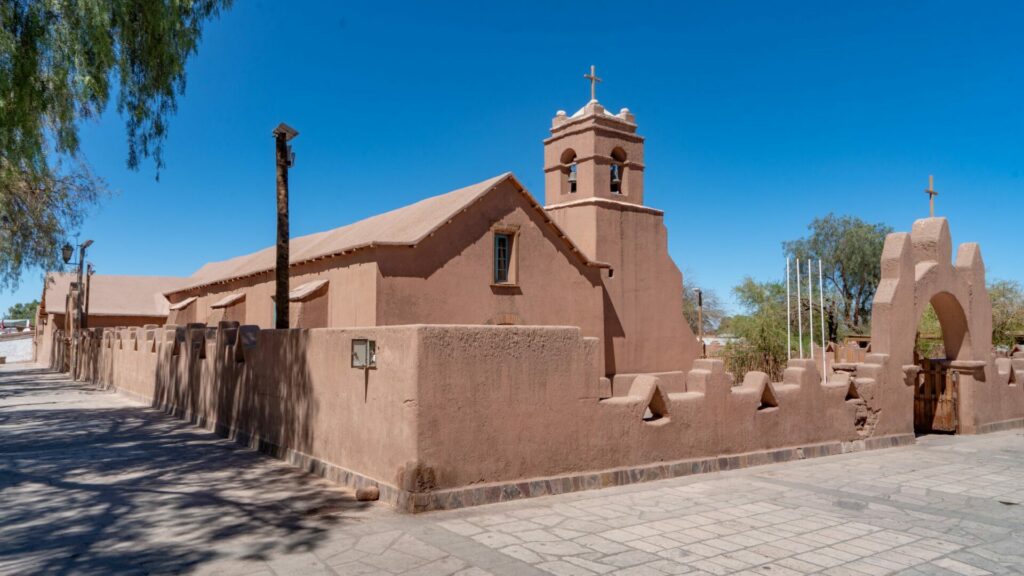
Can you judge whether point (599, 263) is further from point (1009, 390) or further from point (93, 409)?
point (93, 409)

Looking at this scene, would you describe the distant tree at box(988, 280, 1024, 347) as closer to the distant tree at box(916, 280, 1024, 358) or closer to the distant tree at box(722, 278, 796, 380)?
the distant tree at box(916, 280, 1024, 358)

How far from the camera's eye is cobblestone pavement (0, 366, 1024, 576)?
5434 millimetres

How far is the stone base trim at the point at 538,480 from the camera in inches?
276

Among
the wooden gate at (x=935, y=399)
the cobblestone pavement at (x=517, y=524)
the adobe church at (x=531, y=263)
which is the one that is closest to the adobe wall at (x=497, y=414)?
the cobblestone pavement at (x=517, y=524)

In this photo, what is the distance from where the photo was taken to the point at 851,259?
4531 cm

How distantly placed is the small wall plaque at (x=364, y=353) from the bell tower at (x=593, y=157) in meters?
15.8

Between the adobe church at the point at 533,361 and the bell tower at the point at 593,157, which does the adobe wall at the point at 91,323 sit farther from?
the bell tower at the point at 593,157

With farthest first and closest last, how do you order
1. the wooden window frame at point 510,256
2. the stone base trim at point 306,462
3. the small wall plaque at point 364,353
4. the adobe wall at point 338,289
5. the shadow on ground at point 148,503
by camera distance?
the wooden window frame at point 510,256 → the adobe wall at point 338,289 → the small wall plaque at point 364,353 → the stone base trim at point 306,462 → the shadow on ground at point 148,503

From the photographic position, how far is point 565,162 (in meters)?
23.8

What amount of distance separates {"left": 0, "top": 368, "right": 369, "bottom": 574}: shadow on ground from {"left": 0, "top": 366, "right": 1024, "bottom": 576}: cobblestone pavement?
0.03 metres

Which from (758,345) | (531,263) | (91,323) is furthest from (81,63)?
(91,323)

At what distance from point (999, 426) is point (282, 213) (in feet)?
47.5

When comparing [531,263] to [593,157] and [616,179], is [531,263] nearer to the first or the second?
[593,157]

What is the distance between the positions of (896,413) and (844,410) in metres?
1.50
